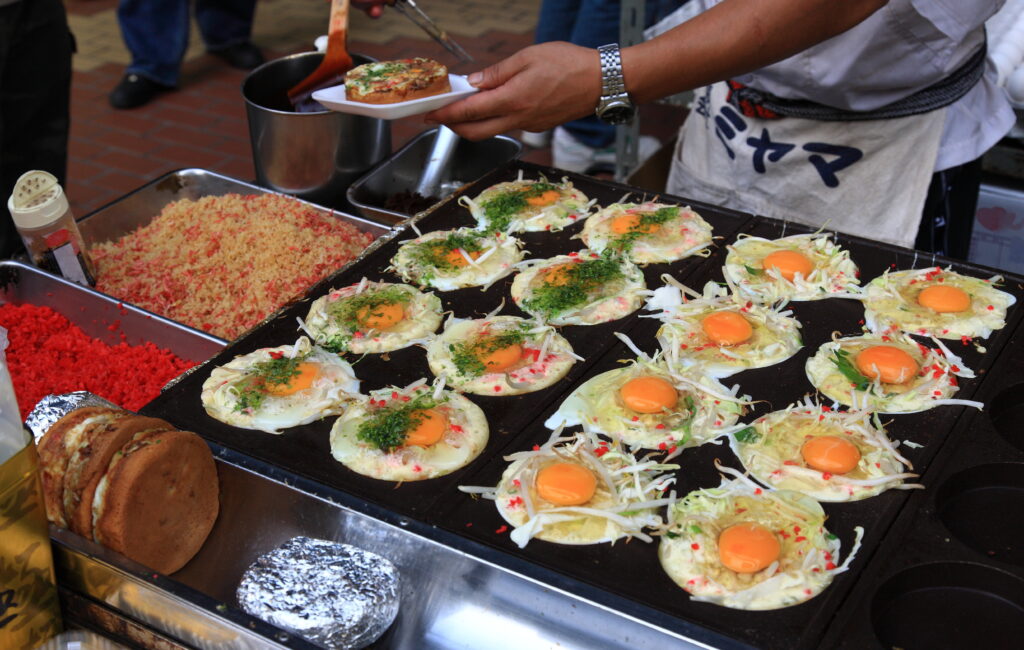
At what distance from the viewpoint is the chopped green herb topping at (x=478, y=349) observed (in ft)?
8.13

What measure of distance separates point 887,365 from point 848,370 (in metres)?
0.10

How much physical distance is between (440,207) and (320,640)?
1.75 m

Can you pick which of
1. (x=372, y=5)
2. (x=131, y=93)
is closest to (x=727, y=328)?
(x=372, y=5)

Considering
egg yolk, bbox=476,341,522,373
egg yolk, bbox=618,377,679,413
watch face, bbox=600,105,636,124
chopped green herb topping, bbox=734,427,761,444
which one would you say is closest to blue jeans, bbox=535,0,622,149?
watch face, bbox=600,105,636,124

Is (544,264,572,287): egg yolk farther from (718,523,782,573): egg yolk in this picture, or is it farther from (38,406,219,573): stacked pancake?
(38,406,219,573): stacked pancake

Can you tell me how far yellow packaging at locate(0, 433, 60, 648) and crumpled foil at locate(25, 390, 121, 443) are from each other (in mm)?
377

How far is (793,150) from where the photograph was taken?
349 centimetres

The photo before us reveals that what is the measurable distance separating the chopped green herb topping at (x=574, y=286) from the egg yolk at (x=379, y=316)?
38 cm

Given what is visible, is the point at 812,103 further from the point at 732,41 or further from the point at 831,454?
the point at 831,454

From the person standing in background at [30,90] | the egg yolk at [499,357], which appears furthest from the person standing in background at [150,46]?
the egg yolk at [499,357]

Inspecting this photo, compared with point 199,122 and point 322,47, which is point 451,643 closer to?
point 322,47

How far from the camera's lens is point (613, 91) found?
2926 mm

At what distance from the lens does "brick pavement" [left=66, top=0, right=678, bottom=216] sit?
21.3ft

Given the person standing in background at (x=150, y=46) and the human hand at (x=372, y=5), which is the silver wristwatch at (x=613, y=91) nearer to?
the human hand at (x=372, y=5)
